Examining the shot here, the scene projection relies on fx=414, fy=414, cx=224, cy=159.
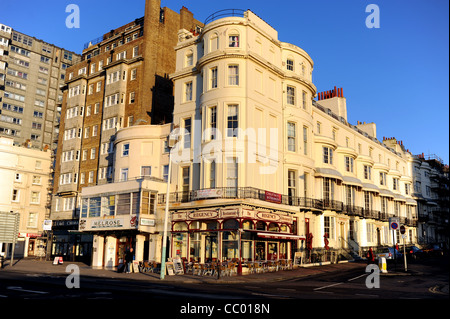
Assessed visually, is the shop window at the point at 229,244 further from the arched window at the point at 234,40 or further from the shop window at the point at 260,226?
the arched window at the point at 234,40

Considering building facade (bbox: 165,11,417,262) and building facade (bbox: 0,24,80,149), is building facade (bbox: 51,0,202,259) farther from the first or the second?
building facade (bbox: 0,24,80,149)

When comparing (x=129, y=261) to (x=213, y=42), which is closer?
(x=129, y=261)

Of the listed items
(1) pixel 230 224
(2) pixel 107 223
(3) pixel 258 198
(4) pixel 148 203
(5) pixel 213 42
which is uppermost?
(5) pixel 213 42

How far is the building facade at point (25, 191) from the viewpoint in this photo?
56969 mm

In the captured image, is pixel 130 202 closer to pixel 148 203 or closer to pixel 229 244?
pixel 148 203

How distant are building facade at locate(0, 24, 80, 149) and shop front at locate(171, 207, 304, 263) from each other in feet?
203

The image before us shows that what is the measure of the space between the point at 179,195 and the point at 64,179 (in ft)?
72.9

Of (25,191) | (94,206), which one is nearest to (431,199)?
(94,206)

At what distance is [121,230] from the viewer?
35.2m

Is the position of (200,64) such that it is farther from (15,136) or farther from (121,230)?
(15,136)

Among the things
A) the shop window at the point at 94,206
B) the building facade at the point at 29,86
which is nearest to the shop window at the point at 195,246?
the shop window at the point at 94,206

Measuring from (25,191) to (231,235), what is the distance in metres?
40.9

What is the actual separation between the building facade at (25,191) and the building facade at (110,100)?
30.8 ft

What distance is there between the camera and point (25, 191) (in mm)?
58938
